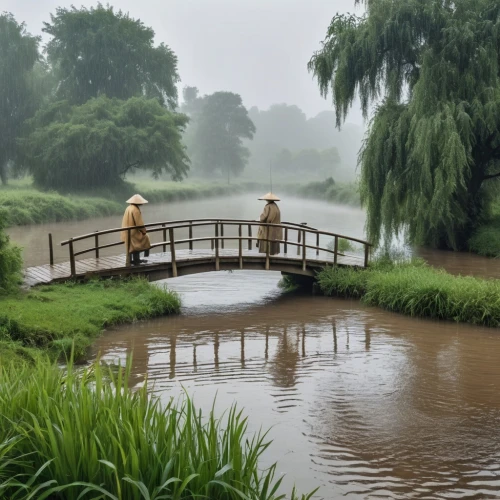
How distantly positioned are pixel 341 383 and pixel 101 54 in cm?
4401

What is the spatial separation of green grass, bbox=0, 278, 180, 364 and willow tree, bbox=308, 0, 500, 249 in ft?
30.1

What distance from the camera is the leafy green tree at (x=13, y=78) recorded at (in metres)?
45.4

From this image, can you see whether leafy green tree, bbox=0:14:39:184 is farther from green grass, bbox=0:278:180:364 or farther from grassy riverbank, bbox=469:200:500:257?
green grass, bbox=0:278:180:364

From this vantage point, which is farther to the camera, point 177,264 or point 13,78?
point 13,78

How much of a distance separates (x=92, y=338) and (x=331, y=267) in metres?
7.19

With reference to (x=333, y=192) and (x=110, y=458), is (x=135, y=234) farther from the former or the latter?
(x=333, y=192)

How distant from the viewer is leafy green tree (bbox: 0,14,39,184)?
45.4 meters

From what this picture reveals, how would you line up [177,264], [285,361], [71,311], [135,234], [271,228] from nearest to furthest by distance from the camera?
[285,361] < [71,311] < [135,234] < [177,264] < [271,228]

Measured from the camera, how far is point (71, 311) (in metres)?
12.1

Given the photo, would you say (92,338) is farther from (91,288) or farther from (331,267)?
(331,267)

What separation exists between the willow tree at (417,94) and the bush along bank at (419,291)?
454 centimetres

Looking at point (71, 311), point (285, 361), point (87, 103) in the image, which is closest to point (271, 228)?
point (71, 311)

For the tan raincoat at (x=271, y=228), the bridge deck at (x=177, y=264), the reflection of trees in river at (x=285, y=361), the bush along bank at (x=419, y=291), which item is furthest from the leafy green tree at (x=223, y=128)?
the reflection of trees in river at (x=285, y=361)

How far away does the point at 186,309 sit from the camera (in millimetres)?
14883
